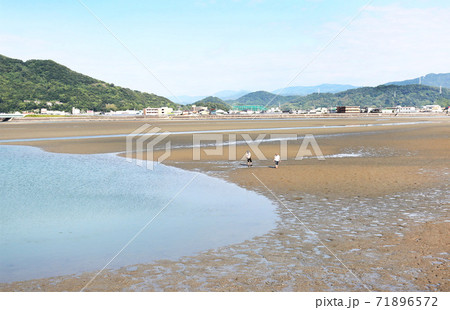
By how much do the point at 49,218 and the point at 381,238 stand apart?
11931 mm

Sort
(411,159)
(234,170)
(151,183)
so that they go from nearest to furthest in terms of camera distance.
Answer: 1. (151,183)
2. (234,170)
3. (411,159)

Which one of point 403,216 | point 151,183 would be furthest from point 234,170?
point 403,216

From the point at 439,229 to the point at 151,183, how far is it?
1482cm

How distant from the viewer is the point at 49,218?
14.5 metres

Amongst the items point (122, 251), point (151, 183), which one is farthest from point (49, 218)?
point (151, 183)

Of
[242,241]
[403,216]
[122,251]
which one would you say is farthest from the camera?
[403,216]
